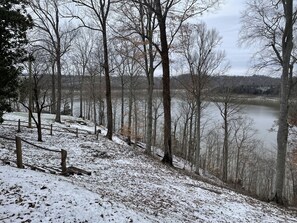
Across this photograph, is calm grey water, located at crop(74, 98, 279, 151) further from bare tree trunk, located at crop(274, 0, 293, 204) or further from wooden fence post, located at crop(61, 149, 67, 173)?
wooden fence post, located at crop(61, 149, 67, 173)

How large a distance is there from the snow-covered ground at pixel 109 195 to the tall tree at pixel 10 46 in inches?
113

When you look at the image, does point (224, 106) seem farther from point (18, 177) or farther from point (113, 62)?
point (18, 177)

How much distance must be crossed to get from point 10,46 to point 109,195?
10.8 metres

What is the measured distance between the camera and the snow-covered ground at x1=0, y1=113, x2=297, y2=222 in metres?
5.27

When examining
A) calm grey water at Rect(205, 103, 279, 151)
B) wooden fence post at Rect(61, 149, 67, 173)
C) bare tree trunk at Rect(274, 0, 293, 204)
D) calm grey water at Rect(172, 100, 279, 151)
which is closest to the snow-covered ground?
wooden fence post at Rect(61, 149, 67, 173)

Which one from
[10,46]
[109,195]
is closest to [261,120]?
[10,46]

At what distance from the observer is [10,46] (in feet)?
46.1

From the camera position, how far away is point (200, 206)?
8219 mm

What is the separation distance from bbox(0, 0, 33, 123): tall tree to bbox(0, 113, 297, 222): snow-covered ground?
287 cm

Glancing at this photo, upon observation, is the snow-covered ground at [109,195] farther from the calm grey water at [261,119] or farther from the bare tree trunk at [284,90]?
the calm grey water at [261,119]

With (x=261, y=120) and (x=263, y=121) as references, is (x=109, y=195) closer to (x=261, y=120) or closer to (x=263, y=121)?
(x=263, y=121)

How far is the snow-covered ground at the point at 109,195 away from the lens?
5270 millimetres

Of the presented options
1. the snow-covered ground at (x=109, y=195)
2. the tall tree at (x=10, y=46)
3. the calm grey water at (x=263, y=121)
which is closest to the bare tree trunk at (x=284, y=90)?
the snow-covered ground at (x=109, y=195)

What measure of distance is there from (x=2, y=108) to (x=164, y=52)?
352 inches
